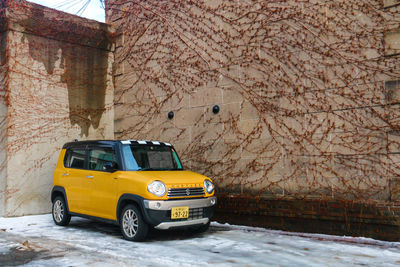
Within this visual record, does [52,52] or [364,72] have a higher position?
[52,52]

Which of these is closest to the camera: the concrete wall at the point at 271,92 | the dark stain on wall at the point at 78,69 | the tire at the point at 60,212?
the concrete wall at the point at 271,92

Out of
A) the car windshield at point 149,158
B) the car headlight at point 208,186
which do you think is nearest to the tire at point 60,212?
the car windshield at point 149,158

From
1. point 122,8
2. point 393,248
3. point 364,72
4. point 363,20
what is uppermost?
point 122,8

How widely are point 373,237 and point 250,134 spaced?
2888 mm

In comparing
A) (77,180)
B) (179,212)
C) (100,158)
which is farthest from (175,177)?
(77,180)

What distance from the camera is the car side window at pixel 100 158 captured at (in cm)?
696

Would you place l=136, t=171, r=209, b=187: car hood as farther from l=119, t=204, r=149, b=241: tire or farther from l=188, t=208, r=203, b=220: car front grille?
l=119, t=204, r=149, b=241: tire

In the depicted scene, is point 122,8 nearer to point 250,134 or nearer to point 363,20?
point 250,134

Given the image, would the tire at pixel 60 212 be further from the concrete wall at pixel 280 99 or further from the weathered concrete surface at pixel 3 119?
the concrete wall at pixel 280 99

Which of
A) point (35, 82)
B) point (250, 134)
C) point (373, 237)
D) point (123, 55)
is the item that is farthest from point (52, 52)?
point (373, 237)

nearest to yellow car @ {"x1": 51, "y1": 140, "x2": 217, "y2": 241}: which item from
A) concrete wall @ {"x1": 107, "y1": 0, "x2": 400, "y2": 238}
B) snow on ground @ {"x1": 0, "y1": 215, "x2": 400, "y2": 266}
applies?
snow on ground @ {"x1": 0, "y1": 215, "x2": 400, "y2": 266}

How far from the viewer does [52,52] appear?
31.7 ft

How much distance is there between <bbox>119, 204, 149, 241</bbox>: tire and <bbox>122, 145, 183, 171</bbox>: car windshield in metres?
0.70

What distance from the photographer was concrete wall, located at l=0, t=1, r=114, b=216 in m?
8.82
